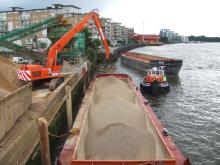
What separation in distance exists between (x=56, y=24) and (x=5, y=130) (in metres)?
24.2

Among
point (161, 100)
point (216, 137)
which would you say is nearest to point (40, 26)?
point (161, 100)

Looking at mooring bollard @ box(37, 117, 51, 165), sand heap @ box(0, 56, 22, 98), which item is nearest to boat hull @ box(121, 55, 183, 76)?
sand heap @ box(0, 56, 22, 98)

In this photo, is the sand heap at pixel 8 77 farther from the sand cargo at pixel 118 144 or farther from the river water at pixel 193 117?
the river water at pixel 193 117

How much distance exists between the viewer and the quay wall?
11758 millimetres

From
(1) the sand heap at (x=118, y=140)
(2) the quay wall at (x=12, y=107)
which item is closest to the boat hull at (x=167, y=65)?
(2) the quay wall at (x=12, y=107)

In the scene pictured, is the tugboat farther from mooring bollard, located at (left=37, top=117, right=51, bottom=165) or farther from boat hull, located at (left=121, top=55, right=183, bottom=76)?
mooring bollard, located at (left=37, top=117, right=51, bottom=165)

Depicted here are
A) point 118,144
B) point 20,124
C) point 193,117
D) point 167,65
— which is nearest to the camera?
point 118,144

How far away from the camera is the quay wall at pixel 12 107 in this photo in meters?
11.8

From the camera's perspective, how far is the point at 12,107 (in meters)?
13.1

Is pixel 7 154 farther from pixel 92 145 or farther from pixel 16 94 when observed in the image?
pixel 16 94

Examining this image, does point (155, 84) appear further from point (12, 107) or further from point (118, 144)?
point (118, 144)

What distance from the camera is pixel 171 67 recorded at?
4175cm

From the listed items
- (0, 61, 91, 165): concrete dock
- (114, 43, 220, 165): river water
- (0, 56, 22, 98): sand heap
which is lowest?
(114, 43, 220, 165): river water

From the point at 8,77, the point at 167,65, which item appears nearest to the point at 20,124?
the point at 8,77
